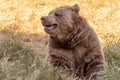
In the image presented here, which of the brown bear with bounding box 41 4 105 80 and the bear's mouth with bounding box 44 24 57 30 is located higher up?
the bear's mouth with bounding box 44 24 57 30

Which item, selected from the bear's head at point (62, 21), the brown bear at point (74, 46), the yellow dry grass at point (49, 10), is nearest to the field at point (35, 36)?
the yellow dry grass at point (49, 10)

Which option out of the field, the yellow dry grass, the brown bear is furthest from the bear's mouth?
the yellow dry grass

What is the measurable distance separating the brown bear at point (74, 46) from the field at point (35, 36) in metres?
0.20

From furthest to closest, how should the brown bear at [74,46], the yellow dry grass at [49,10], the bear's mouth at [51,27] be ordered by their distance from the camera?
the yellow dry grass at [49,10] < the brown bear at [74,46] < the bear's mouth at [51,27]

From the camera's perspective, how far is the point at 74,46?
6652mm

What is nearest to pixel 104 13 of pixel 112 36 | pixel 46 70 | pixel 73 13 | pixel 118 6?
pixel 118 6

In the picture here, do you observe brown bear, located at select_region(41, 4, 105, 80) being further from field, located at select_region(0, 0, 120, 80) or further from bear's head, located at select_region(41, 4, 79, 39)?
field, located at select_region(0, 0, 120, 80)

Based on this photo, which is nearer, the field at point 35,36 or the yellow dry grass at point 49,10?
the field at point 35,36

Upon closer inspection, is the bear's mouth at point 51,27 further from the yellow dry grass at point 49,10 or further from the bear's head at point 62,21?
the yellow dry grass at point 49,10

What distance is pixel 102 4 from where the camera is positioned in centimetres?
1302

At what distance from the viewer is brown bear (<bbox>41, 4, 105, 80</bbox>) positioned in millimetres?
6582

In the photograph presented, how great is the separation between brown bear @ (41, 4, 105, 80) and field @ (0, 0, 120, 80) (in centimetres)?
20

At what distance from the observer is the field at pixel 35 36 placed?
601cm

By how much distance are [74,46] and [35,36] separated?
4.13 meters
